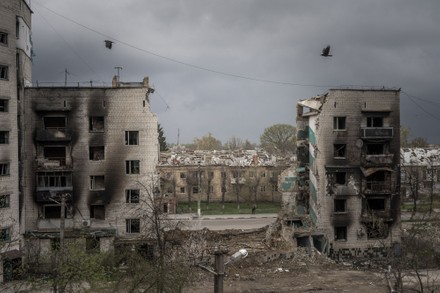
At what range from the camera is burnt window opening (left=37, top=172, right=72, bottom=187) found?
137 feet

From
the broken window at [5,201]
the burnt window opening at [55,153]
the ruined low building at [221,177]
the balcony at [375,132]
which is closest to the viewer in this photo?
the broken window at [5,201]

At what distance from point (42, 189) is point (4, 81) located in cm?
977

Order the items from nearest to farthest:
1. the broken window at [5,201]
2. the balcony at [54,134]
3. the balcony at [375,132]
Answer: the broken window at [5,201], the balcony at [54,134], the balcony at [375,132]

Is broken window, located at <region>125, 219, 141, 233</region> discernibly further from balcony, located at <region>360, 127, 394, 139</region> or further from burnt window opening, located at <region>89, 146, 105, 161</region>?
balcony, located at <region>360, 127, 394, 139</region>

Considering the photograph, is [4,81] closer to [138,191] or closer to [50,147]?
[50,147]

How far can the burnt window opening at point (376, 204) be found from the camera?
154ft

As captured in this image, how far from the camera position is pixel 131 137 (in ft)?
139

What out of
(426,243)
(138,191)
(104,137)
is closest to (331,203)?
(426,243)

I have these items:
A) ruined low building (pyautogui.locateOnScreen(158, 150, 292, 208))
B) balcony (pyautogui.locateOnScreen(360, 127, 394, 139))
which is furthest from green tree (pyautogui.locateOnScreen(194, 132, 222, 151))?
balcony (pyautogui.locateOnScreen(360, 127, 394, 139))

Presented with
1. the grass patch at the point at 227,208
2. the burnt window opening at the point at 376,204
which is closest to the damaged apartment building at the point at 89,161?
the burnt window opening at the point at 376,204

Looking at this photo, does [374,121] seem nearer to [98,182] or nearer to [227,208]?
[98,182]

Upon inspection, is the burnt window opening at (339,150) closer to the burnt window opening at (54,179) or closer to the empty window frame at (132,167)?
the empty window frame at (132,167)

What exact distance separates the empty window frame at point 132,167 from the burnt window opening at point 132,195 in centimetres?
171

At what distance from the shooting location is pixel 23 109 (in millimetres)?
40719
